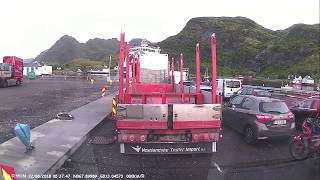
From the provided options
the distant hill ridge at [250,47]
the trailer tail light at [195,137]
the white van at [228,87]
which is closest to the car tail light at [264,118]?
the trailer tail light at [195,137]

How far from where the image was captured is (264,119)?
11.8 metres

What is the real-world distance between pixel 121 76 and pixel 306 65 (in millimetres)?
67942

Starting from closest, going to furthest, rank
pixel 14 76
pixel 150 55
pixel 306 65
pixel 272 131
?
pixel 272 131 < pixel 150 55 < pixel 14 76 < pixel 306 65

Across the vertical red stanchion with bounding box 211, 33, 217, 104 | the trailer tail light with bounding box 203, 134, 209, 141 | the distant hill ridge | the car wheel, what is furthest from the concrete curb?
the distant hill ridge

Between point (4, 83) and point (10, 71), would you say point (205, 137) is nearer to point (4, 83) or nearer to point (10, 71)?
point (4, 83)

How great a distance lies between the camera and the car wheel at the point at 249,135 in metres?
11.9

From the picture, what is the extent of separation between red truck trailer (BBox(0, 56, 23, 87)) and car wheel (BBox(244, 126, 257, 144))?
30.9 metres

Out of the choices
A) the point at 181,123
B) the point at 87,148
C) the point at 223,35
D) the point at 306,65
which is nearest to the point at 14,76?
the point at 87,148

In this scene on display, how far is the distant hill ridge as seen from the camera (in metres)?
77.1

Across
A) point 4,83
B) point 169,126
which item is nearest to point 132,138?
point 169,126

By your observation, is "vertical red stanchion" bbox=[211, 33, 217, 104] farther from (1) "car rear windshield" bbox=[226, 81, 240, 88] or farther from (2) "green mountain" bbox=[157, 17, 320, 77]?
(2) "green mountain" bbox=[157, 17, 320, 77]

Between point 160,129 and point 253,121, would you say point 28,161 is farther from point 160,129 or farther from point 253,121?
point 253,121

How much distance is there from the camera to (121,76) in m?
10.1

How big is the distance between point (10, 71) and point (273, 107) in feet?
109
